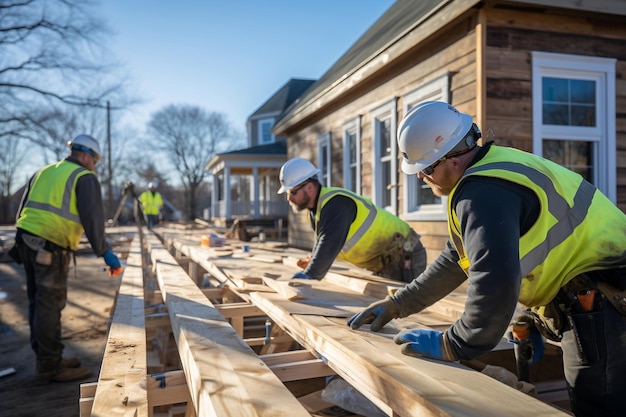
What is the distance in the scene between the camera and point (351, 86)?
350 inches

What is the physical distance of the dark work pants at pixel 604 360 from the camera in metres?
1.97

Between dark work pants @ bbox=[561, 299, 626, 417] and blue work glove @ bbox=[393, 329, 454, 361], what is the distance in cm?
53

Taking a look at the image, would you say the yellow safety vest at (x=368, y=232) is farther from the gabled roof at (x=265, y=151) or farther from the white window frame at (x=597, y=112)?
the gabled roof at (x=265, y=151)

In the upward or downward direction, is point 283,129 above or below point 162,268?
above

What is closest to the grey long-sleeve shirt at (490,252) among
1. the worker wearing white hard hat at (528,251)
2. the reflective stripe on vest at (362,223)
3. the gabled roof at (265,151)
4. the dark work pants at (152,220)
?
A: the worker wearing white hard hat at (528,251)

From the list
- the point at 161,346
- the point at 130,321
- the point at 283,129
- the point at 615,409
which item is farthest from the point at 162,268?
the point at 283,129

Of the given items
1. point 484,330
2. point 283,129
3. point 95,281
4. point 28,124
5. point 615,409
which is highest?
point 28,124

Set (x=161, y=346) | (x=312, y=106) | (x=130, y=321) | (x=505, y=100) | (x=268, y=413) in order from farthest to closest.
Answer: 1. (x=312, y=106)
2. (x=505, y=100)
3. (x=161, y=346)
4. (x=130, y=321)
5. (x=268, y=413)

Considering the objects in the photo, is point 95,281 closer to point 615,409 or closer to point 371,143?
point 371,143

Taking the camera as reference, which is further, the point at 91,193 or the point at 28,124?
the point at 28,124

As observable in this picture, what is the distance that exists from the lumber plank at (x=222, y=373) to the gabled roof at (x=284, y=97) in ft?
81.0

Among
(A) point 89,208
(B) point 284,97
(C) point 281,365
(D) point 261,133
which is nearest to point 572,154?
(C) point 281,365

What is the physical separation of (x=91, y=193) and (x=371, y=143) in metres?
5.16

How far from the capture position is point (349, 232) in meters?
4.62
